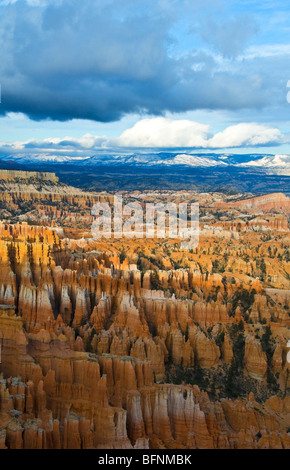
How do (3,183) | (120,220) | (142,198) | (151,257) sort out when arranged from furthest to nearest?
(142,198) → (3,183) → (120,220) → (151,257)

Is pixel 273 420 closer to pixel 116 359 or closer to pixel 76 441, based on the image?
pixel 116 359

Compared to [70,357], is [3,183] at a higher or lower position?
higher

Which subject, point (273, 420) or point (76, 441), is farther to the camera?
point (273, 420)

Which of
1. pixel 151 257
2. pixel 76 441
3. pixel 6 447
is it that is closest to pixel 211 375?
pixel 76 441
